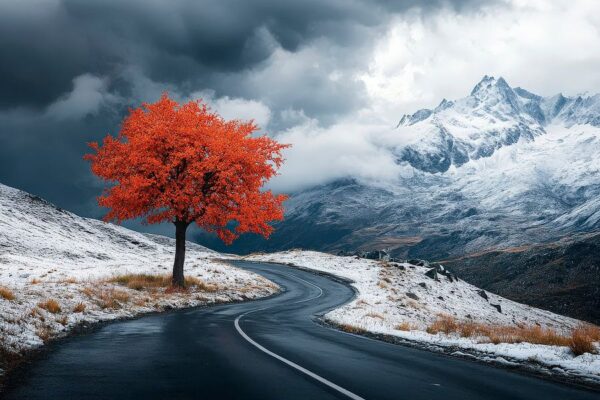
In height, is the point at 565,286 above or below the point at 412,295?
above

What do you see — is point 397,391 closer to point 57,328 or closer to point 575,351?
point 575,351

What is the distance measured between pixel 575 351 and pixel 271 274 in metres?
43.7

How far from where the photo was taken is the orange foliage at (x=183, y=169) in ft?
86.0

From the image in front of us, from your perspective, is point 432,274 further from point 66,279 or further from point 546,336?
point 546,336

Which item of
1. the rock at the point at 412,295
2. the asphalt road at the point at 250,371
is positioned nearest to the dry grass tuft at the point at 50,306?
the asphalt road at the point at 250,371

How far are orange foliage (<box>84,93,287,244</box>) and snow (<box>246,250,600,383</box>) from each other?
8.14 meters

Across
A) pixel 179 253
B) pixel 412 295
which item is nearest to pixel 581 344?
pixel 179 253

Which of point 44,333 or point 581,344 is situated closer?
point 581,344

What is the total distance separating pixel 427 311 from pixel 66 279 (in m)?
24.4

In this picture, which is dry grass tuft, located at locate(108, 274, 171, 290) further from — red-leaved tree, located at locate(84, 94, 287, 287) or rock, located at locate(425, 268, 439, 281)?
rock, located at locate(425, 268, 439, 281)

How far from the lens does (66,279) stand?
Result: 27.9 metres

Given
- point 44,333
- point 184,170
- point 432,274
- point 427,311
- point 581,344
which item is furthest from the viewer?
point 432,274

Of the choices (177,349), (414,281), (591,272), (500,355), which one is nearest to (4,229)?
(414,281)

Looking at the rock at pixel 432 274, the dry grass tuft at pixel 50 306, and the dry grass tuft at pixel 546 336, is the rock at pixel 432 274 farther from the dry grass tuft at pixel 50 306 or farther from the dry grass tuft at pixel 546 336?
the dry grass tuft at pixel 50 306
